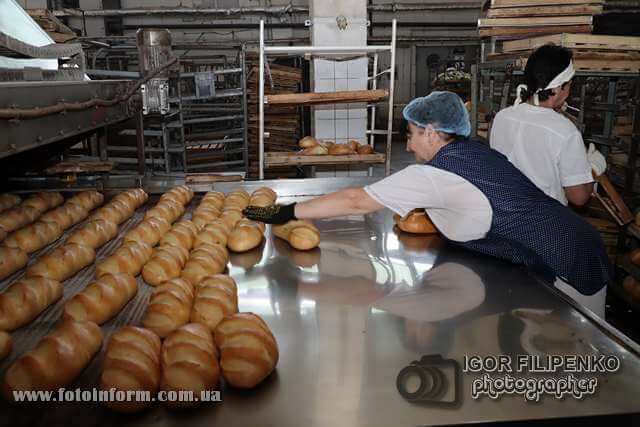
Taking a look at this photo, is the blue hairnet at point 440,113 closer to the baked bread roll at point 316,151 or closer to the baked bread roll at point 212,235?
the baked bread roll at point 212,235

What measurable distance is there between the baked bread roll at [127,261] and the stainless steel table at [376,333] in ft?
0.33

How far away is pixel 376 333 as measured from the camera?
4.43 feet

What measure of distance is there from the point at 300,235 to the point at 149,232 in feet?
1.95

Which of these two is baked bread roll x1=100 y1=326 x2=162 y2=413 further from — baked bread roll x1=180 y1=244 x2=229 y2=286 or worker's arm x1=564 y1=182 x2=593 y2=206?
worker's arm x1=564 y1=182 x2=593 y2=206

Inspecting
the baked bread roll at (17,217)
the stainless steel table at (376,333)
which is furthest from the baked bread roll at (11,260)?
the baked bread roll at (17,217)

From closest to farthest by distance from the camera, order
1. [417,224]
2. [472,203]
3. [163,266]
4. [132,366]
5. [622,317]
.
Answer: [132,366], [163,266], [472,203], [417,224], [622,317]

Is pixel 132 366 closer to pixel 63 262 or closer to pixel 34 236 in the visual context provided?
pixel 63 262

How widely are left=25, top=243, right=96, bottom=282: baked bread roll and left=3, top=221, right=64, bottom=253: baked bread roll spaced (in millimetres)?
212

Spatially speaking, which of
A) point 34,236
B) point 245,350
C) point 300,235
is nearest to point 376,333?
point 245,350

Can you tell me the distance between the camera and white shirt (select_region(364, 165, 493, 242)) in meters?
1.88

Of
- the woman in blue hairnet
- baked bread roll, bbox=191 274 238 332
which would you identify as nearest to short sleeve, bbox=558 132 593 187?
the woman in blue hairnet

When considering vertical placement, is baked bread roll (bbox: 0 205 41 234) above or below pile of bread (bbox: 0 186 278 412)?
above

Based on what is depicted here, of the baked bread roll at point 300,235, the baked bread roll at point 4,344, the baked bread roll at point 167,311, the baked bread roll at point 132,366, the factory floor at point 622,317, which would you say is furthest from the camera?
the factory floor at point 622,317

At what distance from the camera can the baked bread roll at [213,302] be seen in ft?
4.44
